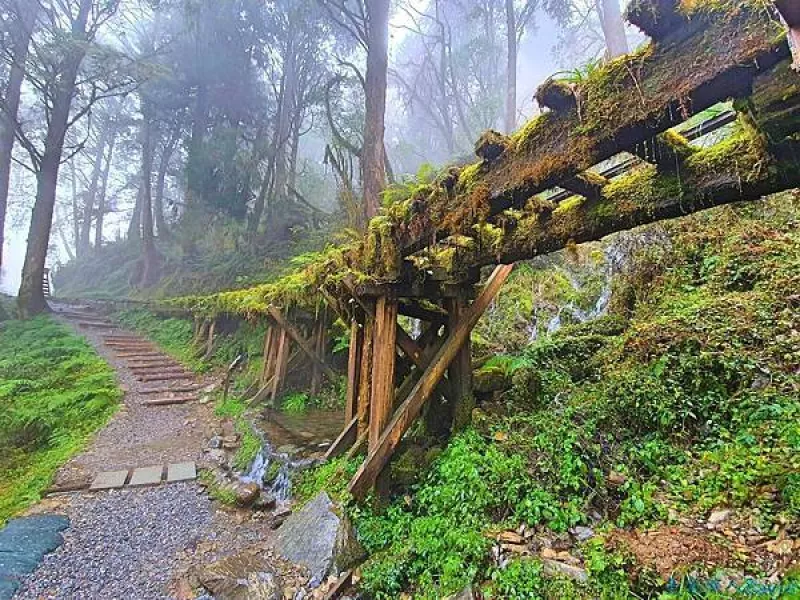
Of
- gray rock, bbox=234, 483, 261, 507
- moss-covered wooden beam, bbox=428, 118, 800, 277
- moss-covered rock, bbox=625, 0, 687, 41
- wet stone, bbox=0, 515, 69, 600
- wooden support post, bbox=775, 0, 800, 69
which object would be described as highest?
moss-covered rock, bbox=625, 0, 687, 41

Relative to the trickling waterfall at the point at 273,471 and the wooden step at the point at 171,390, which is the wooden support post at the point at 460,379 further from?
the wooden step at the point at 171,390

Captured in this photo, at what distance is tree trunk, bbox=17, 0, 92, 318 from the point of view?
1720 centimetres

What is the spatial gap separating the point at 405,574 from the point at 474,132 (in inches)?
1009

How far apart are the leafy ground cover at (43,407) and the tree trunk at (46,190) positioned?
165 inches

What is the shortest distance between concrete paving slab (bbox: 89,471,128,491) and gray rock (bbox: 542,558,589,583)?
21.0 feet

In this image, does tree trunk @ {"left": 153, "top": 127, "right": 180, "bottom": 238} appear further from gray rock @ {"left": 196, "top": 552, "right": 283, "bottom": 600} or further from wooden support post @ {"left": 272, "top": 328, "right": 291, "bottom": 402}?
gray rock @ {"left": 196, "top": 552, "right": 283, "bottom": 600}

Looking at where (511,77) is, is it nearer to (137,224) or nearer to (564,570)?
(564,570)

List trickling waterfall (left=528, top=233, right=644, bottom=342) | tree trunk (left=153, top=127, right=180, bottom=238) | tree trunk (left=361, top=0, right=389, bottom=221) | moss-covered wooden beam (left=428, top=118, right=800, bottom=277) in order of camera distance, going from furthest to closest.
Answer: tree trunk (left=153, top=127, right=180, bottom=238) < tree trunk (left=361, top=0, right=389, bottom=221) < trickling waterfall (left=528, top=233, right=644, bottom=342) < moss-covered wooden beam (left=428, top=118, right=800, bottom=277)

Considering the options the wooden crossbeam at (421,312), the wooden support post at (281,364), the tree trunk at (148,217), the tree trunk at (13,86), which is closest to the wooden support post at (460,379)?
the wooden crossbeam at (421,312)

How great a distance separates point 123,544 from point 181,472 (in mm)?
1942

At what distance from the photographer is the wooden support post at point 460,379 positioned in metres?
5.35

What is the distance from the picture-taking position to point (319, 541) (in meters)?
4.56

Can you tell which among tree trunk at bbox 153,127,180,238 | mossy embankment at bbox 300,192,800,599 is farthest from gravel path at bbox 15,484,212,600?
tree trunk at bbox 153,127,180,238

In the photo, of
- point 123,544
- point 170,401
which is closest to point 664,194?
point 123,544
